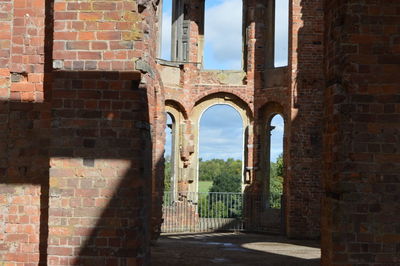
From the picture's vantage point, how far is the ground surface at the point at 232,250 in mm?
10602

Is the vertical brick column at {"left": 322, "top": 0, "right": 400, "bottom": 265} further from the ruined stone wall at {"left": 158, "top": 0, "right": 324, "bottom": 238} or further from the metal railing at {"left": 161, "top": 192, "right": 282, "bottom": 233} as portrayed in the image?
the metal railing at {"left": 161, "top": 192, "right": 282, "bottom": 233}

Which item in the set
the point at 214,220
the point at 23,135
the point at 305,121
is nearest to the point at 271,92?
the point at 305,121

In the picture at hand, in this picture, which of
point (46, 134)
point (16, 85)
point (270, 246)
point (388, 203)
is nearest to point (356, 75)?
point (388, 203)

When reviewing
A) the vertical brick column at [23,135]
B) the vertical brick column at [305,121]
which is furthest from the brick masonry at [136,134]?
the vertical brick column at [305,121]

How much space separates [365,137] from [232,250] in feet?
27.6

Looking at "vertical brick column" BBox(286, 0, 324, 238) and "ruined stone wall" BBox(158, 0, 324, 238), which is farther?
"ruined stone wall" BBox(158, 0, 324, 238)

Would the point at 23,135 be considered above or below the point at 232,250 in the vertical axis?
above

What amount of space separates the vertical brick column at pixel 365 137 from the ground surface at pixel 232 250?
589cm

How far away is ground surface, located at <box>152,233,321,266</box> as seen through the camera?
10602 mm

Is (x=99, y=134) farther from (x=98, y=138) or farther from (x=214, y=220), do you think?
(x=214, y=220)

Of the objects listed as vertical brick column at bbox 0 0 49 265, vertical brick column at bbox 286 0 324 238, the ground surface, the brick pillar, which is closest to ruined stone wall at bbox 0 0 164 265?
the brick pillar

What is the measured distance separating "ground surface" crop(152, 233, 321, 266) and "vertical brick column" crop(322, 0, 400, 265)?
5894mm

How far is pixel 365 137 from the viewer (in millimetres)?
4691

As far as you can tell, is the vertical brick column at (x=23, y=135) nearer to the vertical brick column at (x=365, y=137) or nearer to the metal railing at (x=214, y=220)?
the vertical brick column at (x=365, y=137)
